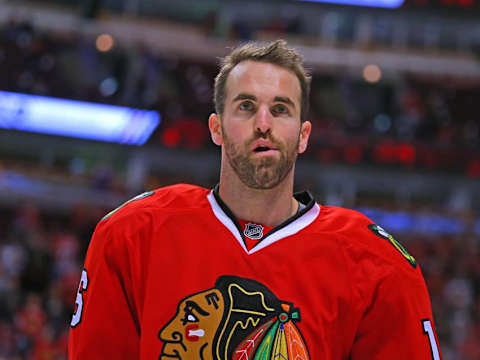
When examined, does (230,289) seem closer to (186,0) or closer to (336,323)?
(336,323)

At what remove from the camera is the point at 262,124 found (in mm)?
2033

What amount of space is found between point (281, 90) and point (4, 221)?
1302 centimetres

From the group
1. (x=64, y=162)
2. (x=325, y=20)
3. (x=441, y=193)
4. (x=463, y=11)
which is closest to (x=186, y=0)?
(x=325, y=20)

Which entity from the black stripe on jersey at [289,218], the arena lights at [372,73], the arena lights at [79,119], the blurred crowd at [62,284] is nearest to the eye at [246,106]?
the black stripe on jersey at [289,218]

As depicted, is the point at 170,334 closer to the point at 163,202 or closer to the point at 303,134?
the point at 163,202

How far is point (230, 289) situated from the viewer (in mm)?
1948

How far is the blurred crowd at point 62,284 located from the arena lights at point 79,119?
2195 millimetres

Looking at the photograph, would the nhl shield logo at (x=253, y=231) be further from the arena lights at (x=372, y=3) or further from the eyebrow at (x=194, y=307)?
the arena lights at (x=372, y=3)

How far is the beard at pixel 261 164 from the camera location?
2.06m

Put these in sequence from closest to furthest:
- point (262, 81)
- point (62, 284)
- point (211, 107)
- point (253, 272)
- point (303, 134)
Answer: point (253, 272) < point (262, 81) < point (303, 134) < point (62, 284) < point (211, 107)

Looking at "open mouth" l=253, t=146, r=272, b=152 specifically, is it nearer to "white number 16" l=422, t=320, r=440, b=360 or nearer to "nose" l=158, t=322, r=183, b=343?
"nose" l=158, t=322, r=183, b=343

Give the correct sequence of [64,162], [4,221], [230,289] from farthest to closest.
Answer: [64,162] → [4,221] → [230,289]

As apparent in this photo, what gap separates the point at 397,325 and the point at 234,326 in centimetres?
50

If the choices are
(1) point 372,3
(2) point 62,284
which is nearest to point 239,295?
(2) point 62,284
